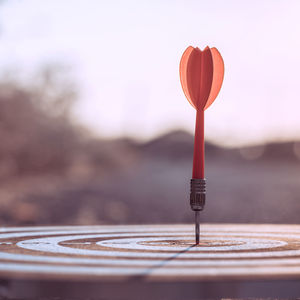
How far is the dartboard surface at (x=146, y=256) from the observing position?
3984 millimetres

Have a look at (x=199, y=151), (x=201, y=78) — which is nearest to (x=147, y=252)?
(x=199, y=151)

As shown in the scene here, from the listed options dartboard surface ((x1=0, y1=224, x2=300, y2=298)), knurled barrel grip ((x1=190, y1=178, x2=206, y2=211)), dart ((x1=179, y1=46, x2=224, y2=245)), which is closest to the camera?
dartboard surface ((x1=0, y1=224, x2=300, y2=298))

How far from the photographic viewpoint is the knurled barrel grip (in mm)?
6199

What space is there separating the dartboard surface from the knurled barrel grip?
15.8 inches

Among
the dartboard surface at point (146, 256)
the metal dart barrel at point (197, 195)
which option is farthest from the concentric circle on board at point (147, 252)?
the metal dart barrel at point (197, 195)

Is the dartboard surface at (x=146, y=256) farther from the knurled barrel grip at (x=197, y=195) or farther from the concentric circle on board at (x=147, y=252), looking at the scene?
the knurled barrel grip at (x=197, y=195)

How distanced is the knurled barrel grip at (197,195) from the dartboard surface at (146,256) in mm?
401

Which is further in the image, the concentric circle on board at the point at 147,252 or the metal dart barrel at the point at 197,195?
the metal dart barrel at the point at 197,195

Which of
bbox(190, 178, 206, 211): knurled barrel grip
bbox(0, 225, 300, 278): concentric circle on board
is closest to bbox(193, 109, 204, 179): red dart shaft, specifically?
bbox(190, 178, 206, 211): knurled barrel grip

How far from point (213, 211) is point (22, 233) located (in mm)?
14882

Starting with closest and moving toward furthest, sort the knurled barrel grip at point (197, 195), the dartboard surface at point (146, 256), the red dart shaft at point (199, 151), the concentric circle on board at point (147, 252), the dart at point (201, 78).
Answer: the dartboard surface at point (146, 256) < the concentric circle on board at point (147, 252) < the knurled barrel grip at point (197, 195) < the red dart shaft at point (199, 151) < the dart at point (201, 78)

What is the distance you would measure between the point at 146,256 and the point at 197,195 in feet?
4.65

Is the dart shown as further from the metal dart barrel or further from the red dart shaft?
the metal dart barrel

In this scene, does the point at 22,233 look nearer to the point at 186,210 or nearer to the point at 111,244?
the point at 111,244
